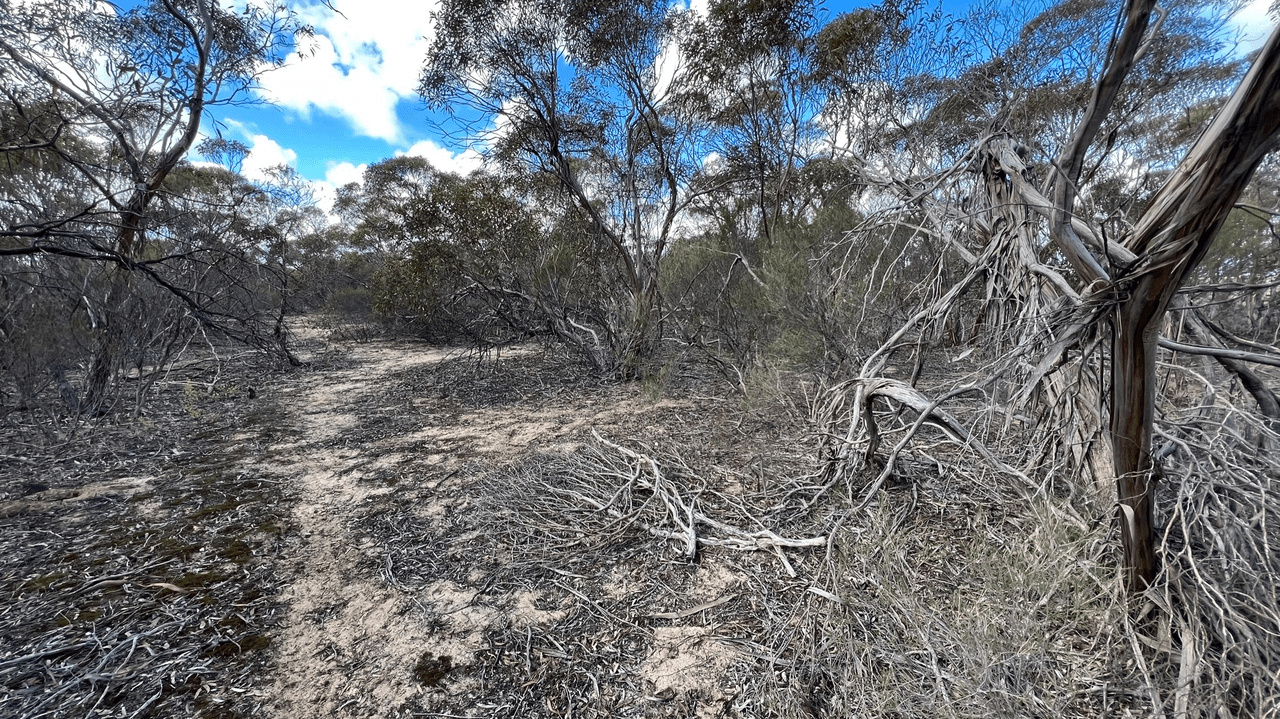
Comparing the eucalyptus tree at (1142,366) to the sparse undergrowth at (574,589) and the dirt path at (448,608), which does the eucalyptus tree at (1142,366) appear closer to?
the sparse undergrowth at (574,589)

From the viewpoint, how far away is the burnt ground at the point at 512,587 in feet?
6.10

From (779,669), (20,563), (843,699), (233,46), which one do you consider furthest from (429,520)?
(233,46)

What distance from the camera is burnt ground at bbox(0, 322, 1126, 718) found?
6.10ft

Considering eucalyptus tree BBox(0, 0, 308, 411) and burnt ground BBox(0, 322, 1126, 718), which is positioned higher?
eucalyptus tree BBox(0, 0, 308, 411)

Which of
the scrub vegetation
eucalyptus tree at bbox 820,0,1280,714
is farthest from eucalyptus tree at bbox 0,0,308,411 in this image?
eucalyptus tree at bbox 820,0,1280,714

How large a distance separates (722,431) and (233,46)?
8780 millimetres

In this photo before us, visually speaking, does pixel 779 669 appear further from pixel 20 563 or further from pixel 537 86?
pixel 537 86

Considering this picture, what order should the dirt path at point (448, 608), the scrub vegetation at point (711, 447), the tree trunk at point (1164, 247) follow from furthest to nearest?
1. the dirt path at point (448, 608)
2. the scrub vegetation at point (711, 447)
3. the tree trunk at point (1164, 247)

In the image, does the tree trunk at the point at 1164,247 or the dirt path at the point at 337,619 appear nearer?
the tree trunk at the point at 1164,247

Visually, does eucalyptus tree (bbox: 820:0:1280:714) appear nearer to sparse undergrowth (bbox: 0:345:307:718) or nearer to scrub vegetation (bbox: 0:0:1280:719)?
scrub vegetation (bbox: 0:0:1280:719)

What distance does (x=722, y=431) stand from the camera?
479 cm

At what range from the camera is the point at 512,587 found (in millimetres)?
2643

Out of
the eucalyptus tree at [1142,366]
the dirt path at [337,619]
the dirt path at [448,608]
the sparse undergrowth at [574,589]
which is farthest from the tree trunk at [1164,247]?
the dirt path at [337,619]

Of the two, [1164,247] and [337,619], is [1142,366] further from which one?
[337,619]
